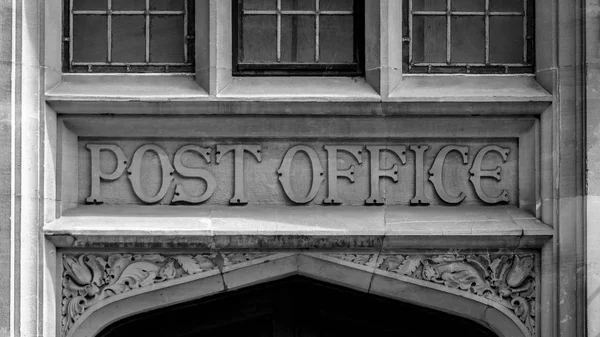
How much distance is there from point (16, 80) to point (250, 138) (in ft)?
4.97

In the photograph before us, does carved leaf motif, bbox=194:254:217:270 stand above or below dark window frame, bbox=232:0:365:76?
below

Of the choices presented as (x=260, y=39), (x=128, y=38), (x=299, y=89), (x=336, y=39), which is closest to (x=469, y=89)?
(x=336, y=39)

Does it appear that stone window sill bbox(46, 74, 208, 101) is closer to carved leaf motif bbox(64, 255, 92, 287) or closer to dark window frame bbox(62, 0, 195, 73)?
dark window frame bbox(62, 0, 195, 73)

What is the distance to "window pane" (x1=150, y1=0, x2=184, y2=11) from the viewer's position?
10406 millimetres

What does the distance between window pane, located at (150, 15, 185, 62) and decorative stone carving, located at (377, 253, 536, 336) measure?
190 centimetres

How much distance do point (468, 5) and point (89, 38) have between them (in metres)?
2.48

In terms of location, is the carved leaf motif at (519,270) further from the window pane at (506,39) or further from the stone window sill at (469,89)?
the window pane at (506,39)

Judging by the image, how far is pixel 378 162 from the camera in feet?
33.5

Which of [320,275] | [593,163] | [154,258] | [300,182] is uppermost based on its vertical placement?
[593,163]

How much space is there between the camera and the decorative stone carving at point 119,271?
10023 mm

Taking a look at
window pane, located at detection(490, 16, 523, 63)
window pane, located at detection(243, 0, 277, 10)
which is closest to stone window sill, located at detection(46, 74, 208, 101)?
window pane, located at detection(243, 0, 277, 10)

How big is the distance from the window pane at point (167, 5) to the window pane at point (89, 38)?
335 millimetres

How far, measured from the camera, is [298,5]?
1042 cm

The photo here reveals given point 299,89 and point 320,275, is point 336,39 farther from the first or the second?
point 320,275
